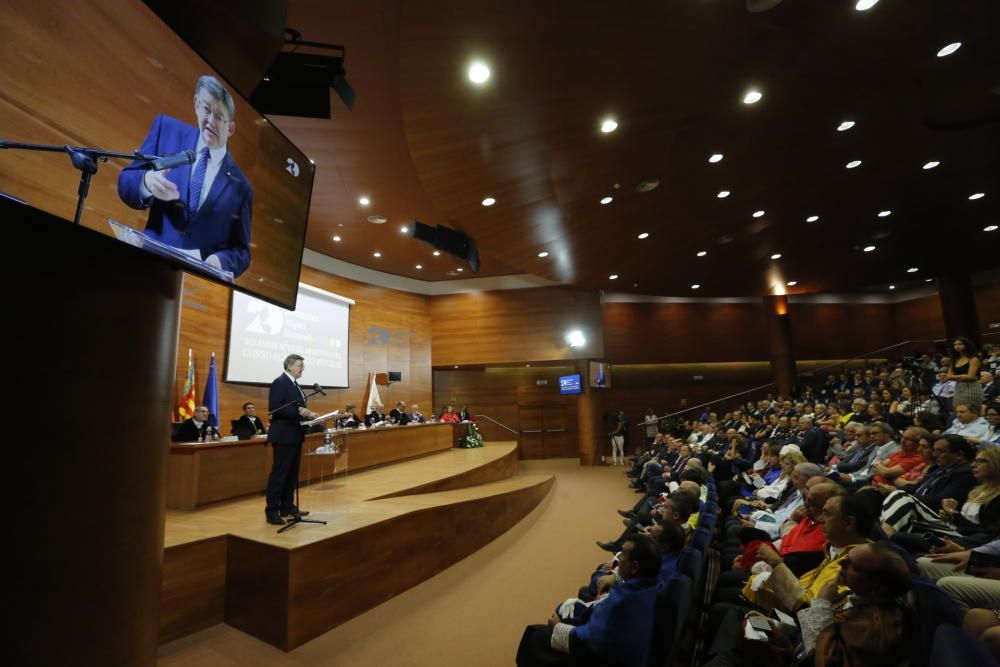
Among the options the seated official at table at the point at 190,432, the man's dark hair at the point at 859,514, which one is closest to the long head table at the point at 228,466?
the seated official at table at the point at 190,432

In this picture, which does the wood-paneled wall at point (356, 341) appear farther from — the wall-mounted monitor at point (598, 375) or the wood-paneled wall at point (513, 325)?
the wall-mounted monitor at point (598, 375)

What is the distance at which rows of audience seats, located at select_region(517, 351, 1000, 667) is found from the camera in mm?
1352

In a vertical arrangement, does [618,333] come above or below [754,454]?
above

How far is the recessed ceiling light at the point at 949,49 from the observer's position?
141 inches

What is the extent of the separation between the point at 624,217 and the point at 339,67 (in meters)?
4.23

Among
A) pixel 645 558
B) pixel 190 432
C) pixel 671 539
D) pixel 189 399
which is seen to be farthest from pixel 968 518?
pixel 189 399

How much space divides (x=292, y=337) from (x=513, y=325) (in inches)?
208

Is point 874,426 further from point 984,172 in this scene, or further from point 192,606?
point 192,606

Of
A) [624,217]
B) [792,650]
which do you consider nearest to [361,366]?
[624,217]

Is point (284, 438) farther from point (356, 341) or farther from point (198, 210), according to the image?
point (356, 341)

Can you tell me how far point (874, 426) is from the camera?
13.6 feet

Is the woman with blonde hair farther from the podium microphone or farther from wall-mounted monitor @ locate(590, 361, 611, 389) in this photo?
wall-mounted monitor @ locate(590, 361, 611, 389)

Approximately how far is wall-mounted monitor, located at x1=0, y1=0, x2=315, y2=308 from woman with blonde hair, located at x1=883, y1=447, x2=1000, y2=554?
3453 mm

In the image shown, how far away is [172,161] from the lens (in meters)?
1.76
